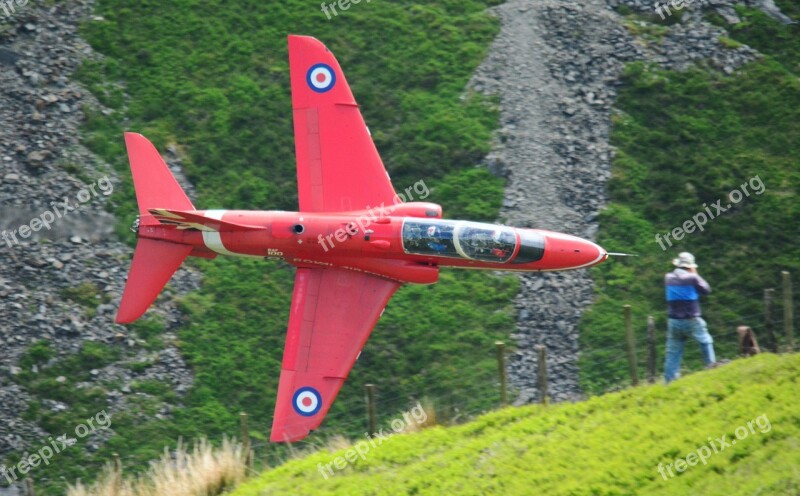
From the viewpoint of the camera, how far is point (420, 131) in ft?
99.0

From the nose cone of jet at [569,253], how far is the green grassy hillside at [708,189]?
11.0ft

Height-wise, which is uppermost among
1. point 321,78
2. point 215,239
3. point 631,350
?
point 321,78

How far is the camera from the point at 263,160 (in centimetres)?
2972

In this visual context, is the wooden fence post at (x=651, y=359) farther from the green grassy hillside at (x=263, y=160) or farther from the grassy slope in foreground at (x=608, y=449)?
the green grassy hillside at (x=263, y=160)

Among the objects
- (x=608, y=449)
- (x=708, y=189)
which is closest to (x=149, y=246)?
(x=608, y=449)

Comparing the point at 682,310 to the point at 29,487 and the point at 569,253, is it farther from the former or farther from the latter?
the point at 29,487

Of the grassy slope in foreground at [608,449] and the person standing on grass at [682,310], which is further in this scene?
the person standing on grass at [682,310]

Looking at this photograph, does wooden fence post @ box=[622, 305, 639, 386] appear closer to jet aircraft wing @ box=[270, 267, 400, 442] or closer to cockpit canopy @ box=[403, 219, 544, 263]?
cockpit canopy @ box=[403, 219, 544, 263]

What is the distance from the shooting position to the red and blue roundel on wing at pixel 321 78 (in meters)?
24.2

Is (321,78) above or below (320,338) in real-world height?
above

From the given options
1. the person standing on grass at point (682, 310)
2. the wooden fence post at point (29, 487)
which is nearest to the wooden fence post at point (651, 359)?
the person standing on grass at point (682, 310)

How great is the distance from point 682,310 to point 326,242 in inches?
309

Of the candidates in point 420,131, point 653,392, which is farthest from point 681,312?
point 420,131

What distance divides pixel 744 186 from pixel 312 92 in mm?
12563
